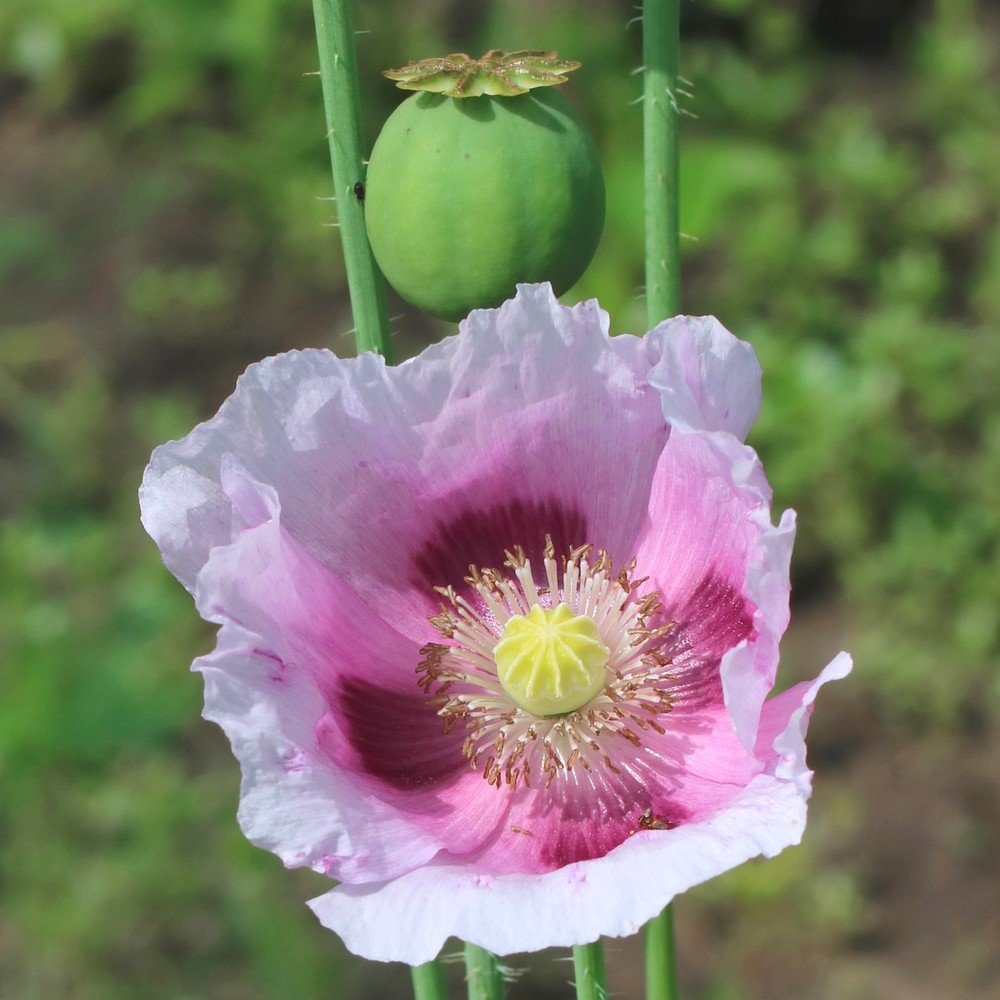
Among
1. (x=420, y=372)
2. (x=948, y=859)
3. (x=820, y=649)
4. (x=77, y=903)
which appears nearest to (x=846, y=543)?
(x=820, y=649)

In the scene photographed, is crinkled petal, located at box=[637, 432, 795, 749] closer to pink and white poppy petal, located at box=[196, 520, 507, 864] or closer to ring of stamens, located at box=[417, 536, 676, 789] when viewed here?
ring of stamens, located at box=[417, 536, 676, 789]

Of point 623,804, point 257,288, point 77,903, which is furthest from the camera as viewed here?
point 257,288

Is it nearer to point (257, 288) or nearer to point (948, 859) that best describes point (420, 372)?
point (948, 859)

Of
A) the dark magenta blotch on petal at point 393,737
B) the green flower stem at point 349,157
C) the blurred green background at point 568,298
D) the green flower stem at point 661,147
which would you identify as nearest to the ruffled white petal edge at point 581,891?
the dark magenta blotch on petal at point 393,737

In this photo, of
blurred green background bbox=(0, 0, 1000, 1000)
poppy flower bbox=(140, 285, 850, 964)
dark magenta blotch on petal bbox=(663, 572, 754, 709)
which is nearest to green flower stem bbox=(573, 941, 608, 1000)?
poppy flower bbox=(140, 285, 850, 964)

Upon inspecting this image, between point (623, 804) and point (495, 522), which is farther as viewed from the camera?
point (495, 522)

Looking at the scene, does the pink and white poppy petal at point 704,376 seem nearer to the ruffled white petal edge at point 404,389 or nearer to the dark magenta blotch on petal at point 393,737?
the ruffled white petal edge at point 404,389
